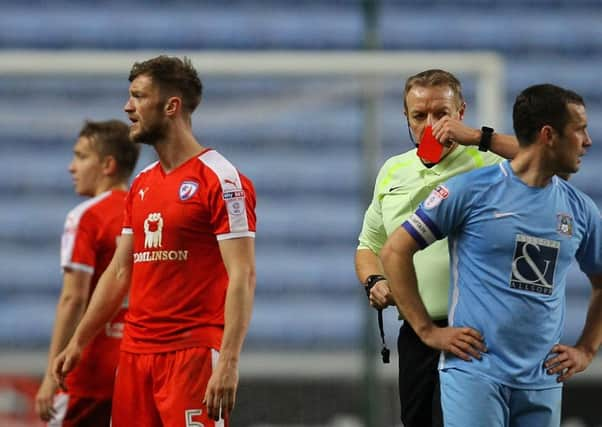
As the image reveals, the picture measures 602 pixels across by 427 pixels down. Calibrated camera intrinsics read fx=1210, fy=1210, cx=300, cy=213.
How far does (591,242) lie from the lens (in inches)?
155

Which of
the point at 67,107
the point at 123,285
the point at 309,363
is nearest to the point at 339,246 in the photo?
the point at 309,363

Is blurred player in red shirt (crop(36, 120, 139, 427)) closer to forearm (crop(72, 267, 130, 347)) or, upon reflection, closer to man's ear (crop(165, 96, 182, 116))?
forearm (crop(72, 267, 130, 347))

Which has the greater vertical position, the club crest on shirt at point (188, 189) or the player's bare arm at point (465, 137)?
the player's bare arm at point (465, 137)

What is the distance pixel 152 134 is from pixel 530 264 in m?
1.46

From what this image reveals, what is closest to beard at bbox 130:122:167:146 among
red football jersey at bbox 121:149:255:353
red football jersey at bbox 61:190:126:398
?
red football jersey at bbox 121:149:255:353

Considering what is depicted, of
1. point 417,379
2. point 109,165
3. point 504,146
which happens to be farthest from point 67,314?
point 504,146

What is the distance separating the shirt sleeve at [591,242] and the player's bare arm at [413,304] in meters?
0.49

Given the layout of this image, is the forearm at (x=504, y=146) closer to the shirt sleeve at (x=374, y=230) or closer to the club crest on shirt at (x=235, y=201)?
the shirt sleeve at (x=374, y=230)

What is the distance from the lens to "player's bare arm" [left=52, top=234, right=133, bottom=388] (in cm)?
453

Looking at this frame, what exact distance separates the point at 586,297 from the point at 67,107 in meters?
3.78

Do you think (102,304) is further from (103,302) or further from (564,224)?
(564,224)

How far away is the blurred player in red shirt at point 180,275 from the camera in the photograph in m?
4.10

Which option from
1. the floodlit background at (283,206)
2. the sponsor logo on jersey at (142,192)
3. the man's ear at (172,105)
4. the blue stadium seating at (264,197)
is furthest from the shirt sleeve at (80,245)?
the blue stadium seating at (264,197)

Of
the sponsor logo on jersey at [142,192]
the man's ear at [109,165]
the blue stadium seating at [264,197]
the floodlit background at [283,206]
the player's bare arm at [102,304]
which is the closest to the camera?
the sponsor logo on jersey at [142,192]
